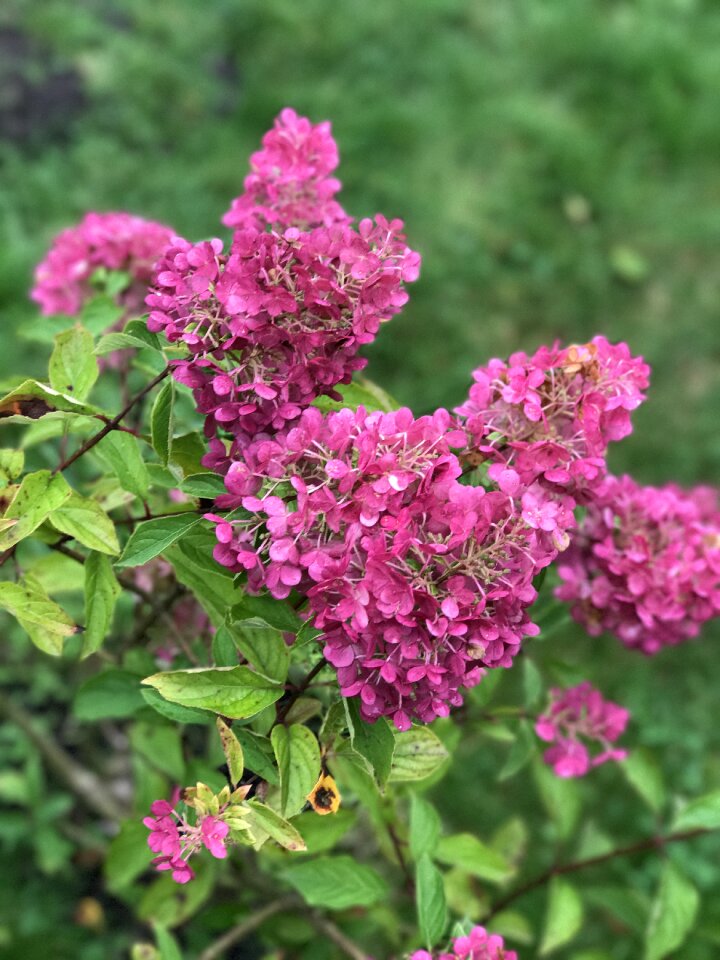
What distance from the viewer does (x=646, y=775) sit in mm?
A: 1817

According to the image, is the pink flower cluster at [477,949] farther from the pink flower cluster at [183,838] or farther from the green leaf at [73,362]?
the green leaf at [73,362]

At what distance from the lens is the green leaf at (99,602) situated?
126 cm

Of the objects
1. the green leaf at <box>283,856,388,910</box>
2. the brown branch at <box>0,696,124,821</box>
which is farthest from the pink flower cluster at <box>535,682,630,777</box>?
the brown branch at <box>0,696,124,821</box>

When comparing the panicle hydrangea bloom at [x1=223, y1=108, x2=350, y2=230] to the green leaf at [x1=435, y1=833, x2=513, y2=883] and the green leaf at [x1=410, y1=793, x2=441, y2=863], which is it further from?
the green leaf at [x1=435, y1=833, x2=513, y2=883]

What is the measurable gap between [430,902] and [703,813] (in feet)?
1.59

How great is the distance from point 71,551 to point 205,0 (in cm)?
329

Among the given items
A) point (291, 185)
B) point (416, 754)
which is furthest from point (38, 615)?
point (291, 185)

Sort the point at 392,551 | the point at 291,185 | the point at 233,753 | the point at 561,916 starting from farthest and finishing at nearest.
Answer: the point at 561,916 < the point at 291,185 < the point at 233,753 < the point at 392,551

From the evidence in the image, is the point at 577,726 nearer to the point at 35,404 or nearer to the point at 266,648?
the point at 266,648

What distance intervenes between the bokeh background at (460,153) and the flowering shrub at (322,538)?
1.48 metres

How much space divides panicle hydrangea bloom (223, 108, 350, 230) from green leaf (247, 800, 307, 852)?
737 mm

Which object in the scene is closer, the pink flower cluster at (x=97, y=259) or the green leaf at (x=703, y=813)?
the green leaf at (x=703, y=813)

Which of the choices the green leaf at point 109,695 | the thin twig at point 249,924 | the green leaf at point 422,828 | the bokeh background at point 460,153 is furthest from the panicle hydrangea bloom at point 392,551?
the bokeh background at point 460,153

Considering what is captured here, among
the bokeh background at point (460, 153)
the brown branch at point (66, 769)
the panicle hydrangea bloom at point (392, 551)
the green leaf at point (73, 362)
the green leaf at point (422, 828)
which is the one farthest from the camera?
the bokeh background at point (460, 153)
